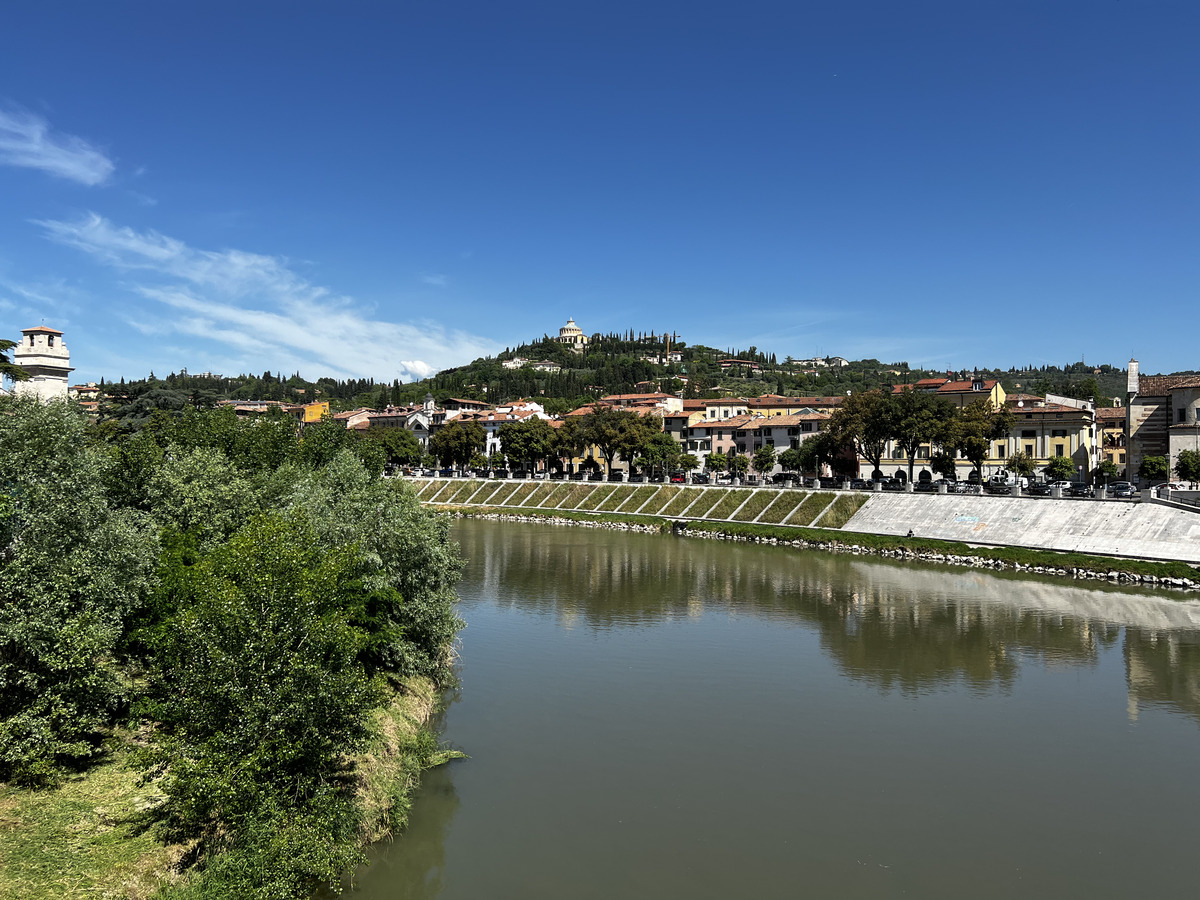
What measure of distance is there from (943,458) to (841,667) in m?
47.6

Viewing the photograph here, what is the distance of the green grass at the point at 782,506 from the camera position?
68938 mm

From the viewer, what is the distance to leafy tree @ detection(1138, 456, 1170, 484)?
202 ft

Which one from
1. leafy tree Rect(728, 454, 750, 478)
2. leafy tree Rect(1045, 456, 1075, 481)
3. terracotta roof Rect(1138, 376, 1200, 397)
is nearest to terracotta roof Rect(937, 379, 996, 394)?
terracotta roof Rect(1138, 376, 1200, 397)

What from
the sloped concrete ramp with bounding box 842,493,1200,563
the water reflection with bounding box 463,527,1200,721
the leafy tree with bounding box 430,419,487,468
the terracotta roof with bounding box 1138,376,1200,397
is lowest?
the water reflection with bounding box 463,527,1200,721

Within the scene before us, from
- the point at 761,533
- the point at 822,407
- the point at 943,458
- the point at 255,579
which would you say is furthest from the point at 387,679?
the point at 822,407

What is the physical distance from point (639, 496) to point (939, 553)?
111 ft

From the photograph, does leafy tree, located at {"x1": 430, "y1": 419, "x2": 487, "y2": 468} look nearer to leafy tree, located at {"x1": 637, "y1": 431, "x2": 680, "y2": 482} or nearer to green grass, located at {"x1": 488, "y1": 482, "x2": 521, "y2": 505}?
green grass, located at {"x1": 488, "y1": 482, "x2": 521, "y2": 505}

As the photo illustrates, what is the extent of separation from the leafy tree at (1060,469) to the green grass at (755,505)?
24799mm

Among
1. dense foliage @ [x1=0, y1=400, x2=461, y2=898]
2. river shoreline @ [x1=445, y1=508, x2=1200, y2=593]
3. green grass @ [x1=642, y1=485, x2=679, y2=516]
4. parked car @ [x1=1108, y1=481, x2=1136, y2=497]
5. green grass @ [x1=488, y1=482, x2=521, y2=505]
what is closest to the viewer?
dense foliage @ [x1=0, y1=400, x2=461, y2=898]

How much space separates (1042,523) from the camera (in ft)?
176

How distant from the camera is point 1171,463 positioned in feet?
204

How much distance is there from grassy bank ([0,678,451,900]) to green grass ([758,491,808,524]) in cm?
5358

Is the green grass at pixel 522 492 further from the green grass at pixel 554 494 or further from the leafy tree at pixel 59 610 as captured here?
the leafy tree at pixel 59 610

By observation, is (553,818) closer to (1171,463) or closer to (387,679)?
(387,679)
